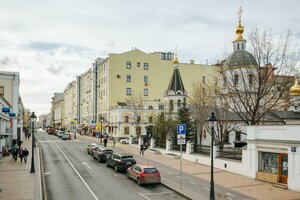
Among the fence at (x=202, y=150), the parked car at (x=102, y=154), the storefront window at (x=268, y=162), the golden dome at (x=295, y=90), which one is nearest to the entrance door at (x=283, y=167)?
the storefront window at (x=268, y=162)

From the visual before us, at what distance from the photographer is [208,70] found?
267 feet

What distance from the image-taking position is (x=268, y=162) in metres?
22.5

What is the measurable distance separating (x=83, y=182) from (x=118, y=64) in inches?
2056

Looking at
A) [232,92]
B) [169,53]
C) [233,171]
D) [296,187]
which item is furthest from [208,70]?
[296,187]

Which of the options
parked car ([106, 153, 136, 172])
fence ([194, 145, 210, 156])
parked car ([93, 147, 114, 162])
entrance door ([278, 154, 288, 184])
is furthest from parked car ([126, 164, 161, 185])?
fence ([194, 145, 210, 156])

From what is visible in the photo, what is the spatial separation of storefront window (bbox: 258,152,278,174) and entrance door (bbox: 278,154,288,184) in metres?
0.46

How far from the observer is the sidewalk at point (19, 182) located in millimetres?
17266

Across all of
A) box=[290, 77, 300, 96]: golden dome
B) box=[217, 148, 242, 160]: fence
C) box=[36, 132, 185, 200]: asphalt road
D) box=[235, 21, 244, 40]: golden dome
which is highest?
box=[235, 21, 244, 40]: golden dome

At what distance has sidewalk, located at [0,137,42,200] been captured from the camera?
56.6ft

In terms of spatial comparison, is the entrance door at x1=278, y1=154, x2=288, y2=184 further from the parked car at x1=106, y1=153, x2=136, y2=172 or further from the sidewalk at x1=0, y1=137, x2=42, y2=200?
the sidewalk at x1=0, y1=137, x2=42, y2=200

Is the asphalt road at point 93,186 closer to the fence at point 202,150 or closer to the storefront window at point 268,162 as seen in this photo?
the storefront window at point 268,162

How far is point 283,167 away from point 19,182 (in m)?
17.9

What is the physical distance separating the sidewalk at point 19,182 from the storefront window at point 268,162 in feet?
50.9

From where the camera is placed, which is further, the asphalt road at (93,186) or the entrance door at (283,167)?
the entrance door at (283,167)
